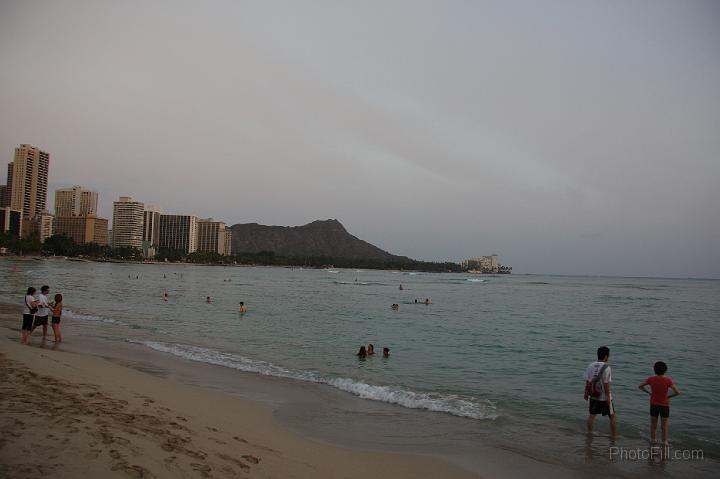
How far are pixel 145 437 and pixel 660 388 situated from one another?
29.2 ft

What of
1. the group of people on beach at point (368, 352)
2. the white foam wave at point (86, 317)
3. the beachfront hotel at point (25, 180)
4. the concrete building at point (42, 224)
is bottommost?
the white foam wave at point (86, 317)

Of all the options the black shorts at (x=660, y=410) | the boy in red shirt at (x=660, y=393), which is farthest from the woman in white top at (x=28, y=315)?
the black shorts at (x=660, y=410)

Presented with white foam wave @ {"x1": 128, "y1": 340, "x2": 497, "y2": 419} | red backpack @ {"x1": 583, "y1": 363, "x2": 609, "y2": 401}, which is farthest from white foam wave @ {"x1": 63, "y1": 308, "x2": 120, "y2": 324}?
red backpack @ {"x1": 583, "y1": 363, "x2": 609, "y2": 401}

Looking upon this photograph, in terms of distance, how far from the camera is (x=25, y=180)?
190 m

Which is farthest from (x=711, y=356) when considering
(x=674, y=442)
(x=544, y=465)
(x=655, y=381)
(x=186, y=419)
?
(x=186, y=419)

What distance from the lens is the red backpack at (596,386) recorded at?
8680 millimetres

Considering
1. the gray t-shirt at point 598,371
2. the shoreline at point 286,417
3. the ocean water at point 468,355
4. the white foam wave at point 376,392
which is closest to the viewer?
the shoreline at point 286,417

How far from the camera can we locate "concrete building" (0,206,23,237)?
171m

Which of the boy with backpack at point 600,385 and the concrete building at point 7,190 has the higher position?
the concrete building at point 7,190

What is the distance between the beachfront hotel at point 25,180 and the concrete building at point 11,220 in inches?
133

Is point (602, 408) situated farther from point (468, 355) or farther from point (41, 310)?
point (41, 310)

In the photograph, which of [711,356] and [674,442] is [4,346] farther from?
[711,356]

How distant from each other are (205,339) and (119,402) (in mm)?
13108

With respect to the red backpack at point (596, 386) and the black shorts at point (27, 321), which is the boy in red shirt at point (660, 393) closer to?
the red backpack at point (596, 386)
